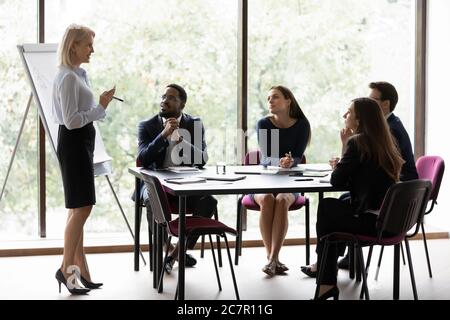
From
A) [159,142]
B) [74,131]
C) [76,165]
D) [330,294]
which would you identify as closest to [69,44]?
[74,131]

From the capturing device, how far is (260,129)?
5.54 m

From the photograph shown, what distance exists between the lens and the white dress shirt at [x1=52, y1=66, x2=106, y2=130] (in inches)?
177

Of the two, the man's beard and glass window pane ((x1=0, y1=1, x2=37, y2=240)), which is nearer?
the man's beard

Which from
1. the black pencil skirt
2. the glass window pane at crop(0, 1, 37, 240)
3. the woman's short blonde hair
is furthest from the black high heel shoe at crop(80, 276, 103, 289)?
the glass window pane at crop(0, 1, 37, 240)

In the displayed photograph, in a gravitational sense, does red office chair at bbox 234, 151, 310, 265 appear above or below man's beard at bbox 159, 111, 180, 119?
Result: below

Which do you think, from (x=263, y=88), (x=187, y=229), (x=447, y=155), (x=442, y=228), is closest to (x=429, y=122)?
(x=447, y=155)

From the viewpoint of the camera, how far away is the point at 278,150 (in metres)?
5.50

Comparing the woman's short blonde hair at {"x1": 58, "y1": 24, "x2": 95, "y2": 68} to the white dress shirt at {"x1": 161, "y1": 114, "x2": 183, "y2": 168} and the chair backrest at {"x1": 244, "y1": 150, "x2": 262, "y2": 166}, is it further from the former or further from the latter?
the chair backrest at {"x1": 244, "y1": 150, "x2": 262, "y2": 166}

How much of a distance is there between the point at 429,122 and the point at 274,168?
2117 millimetres

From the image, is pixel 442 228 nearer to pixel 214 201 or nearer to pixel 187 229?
pixel 214 201

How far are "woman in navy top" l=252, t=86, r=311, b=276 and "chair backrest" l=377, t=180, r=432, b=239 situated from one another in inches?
45.7

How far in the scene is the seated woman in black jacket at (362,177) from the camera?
419cm

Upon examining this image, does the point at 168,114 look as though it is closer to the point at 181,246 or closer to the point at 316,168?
the point at 316,168
